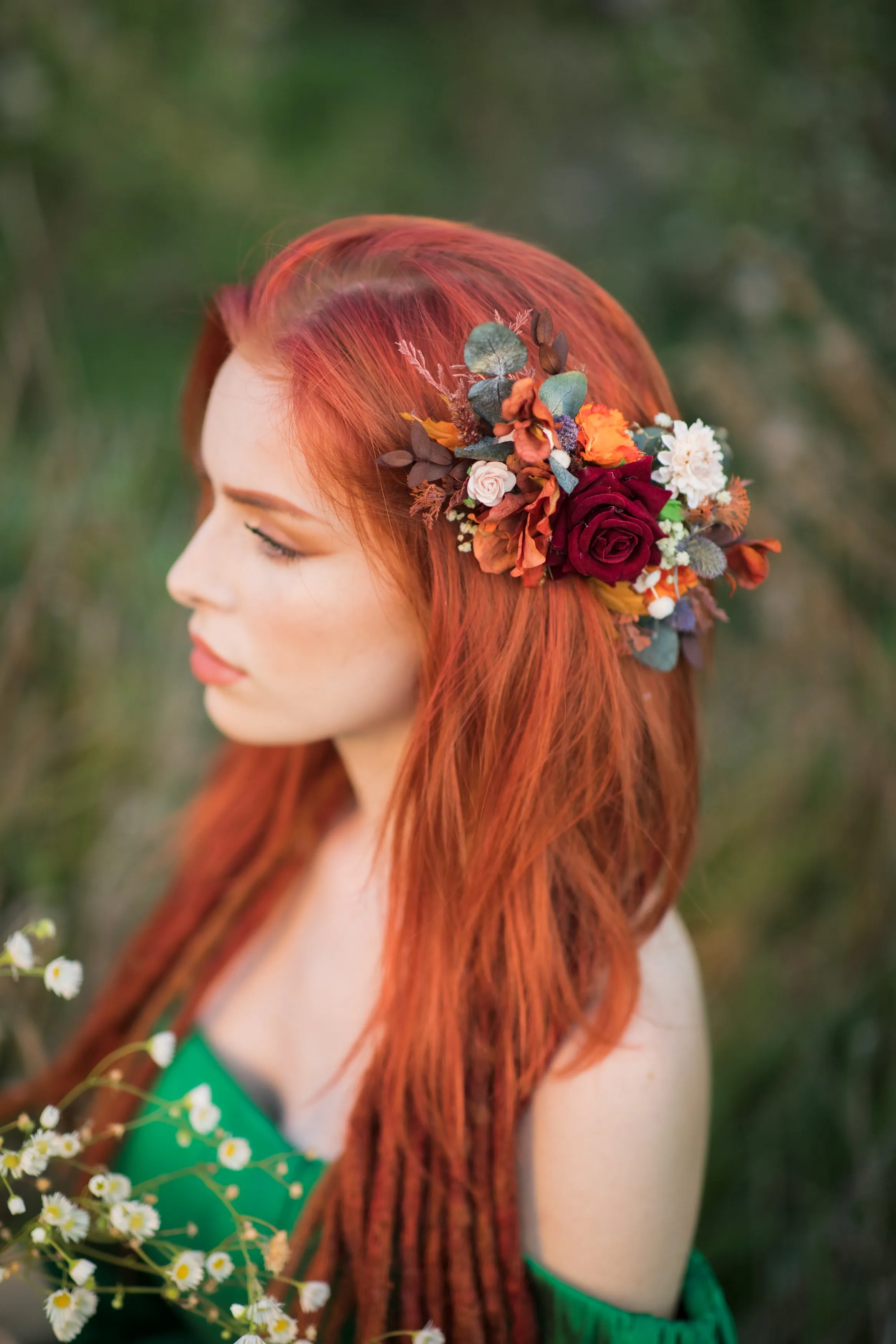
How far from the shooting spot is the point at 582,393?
3.41 feet

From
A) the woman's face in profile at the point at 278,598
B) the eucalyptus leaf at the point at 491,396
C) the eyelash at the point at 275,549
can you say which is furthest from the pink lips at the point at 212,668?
the eucalyptus leaf at the point at 491,396

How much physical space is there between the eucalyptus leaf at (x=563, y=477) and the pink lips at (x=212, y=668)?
1.62 ft

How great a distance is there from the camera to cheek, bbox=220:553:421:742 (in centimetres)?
116

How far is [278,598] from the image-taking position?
1.18 metres

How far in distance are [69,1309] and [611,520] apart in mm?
924

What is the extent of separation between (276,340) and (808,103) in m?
2.25

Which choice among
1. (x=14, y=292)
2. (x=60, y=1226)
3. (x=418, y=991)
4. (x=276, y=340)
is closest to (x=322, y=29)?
(x=14, y=292)

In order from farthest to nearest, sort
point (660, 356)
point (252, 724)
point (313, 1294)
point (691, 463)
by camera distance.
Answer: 1. point (660, 356)
2. point (252, 724)
3. point (691, 463)
4. point (313, 1294)

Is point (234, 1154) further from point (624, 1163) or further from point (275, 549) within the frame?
point (275, 549)

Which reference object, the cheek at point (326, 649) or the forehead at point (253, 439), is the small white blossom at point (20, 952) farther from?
the forehead at point (253, 439)

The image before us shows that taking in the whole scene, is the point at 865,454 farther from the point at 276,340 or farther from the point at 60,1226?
the point at 60,1226

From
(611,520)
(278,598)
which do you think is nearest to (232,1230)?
(278,598)

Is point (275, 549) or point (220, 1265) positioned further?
point (275, 549)

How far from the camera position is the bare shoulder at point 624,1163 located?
116 cm
